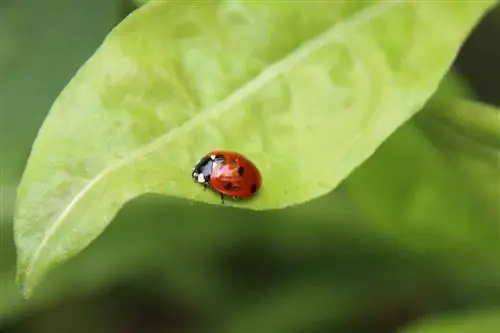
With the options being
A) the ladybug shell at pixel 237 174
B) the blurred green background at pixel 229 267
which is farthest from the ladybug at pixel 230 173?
the blurred green background at pixel 229 267

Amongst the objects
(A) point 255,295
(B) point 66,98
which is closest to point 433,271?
(A) point 255,295

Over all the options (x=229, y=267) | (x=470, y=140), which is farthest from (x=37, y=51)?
(x=470, y=140)

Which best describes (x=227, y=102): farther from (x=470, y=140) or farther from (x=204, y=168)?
(x=470, y=140)

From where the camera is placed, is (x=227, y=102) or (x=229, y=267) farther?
(x=229, y=267)

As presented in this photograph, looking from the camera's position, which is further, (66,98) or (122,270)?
(122,270)

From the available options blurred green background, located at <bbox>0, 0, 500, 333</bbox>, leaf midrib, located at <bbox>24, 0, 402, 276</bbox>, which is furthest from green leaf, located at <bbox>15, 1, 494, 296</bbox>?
blurred green background, located at <bbox>0, 0, 500, 333</bbox>

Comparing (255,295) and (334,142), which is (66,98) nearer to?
(334,142)
